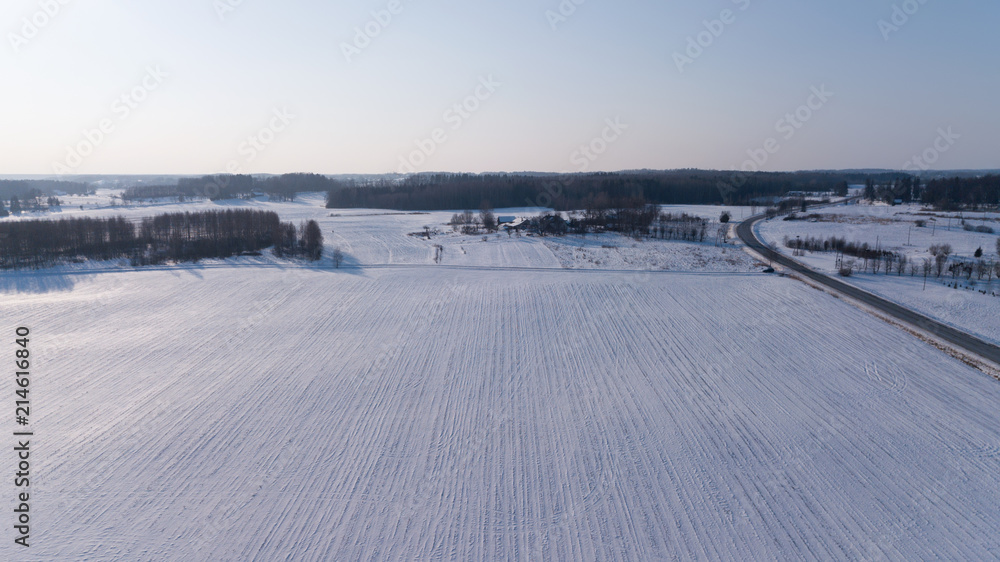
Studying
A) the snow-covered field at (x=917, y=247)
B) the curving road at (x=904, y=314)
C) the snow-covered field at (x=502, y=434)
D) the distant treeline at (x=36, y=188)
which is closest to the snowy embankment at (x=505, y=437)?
the snow-covered field at (x=502, y=434)

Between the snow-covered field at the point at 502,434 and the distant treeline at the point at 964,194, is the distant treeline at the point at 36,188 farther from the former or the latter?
the distant treeline at the point at 964,194

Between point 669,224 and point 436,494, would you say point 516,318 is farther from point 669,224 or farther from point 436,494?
point 669,224

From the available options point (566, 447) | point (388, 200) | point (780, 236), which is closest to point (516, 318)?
point (566, 447)

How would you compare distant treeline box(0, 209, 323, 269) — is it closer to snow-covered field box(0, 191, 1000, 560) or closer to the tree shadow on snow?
the tree shadow on snow

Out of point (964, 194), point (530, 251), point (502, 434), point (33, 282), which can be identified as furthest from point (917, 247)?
point (33, 282)

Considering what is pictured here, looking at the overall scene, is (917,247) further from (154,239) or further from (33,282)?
(154,239)

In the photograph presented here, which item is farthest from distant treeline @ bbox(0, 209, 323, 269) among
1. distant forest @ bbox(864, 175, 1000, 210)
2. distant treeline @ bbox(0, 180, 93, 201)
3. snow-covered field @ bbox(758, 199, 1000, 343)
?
distant forest @ bbox(864, 175, 1000, 210)
